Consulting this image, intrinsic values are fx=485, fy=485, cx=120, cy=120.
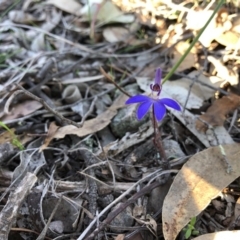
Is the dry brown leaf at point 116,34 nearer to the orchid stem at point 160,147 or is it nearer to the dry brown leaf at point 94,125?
the dry brown leaf at point 94,125

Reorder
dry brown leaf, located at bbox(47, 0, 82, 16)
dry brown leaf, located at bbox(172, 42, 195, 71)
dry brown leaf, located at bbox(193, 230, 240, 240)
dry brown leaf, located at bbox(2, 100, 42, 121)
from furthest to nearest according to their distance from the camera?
1. dry brown leaf, located at bbox(47, 0, 82, 16)
2. dry brown leaf, located at bbox(172, 42, 195, 71)
3. dry brown leaf, located at bbox(2, 100, 42, 121)
4. dry brown leaf, located at bbox(193, 230, 240, 240)

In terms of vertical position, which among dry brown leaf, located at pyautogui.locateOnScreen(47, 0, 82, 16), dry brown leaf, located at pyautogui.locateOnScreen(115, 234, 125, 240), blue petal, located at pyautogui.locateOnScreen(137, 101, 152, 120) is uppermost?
blue petal, located at pyautogui.locateOnScreen(137, 101, 152, 120)

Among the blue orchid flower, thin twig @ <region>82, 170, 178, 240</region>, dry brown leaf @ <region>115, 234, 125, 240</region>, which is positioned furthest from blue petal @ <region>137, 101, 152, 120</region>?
dry brown leaf @ <region>115, 234, 125, 240</region>

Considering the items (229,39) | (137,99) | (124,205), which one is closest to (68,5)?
(229,39)

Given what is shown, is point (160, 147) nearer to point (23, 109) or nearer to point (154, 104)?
point (154, 104)

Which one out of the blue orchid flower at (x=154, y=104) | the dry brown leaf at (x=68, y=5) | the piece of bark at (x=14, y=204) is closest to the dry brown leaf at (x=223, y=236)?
the blue orchid flower at (x=154, y=104)

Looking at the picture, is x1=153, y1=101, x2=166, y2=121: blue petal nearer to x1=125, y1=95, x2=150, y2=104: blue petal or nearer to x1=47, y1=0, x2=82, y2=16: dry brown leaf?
x1=125, y1=95, x2=150, y2=104: blue petal

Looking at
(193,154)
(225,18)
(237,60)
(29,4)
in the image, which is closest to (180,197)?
(193,154)

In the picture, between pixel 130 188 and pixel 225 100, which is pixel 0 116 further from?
pixel 225 100
